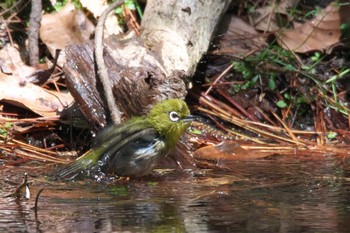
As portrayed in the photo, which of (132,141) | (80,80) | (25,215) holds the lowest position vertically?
(25,215)

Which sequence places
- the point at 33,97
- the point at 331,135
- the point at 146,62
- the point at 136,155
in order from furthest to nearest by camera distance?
the point at 331,135 → the point at 33,97 → the point at 146,62 → the point at 136,155

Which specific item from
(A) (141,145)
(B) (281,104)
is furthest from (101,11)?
(A) (141,145)

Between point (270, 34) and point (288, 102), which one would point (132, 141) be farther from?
point (270, 34)

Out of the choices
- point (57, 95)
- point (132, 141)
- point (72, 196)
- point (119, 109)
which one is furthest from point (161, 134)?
point (57, 95)

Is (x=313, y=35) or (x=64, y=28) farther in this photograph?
(x=313, y=35)

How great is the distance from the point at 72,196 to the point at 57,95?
2315 millimetres

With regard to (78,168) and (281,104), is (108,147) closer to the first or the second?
(78,168)

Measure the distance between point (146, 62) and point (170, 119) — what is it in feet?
2.29

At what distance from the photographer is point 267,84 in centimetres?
778

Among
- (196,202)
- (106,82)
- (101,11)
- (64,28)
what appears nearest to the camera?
(196,202)

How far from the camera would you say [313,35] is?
319 inches

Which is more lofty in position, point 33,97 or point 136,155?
point 33,97

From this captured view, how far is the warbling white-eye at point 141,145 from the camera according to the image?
573 centimetres

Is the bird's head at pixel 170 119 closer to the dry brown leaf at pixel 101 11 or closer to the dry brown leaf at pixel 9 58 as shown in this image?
the dry brown leaf at pixel 9 58
